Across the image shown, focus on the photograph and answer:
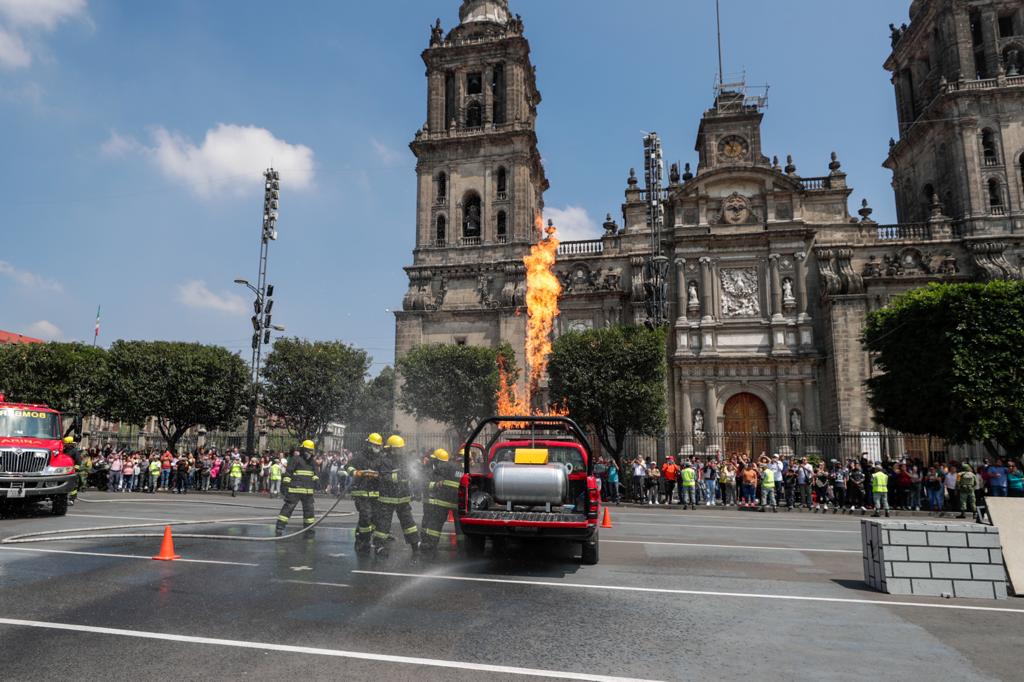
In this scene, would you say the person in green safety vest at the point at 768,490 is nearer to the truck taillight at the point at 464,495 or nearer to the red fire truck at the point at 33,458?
the truck taillight at the point at 464,495

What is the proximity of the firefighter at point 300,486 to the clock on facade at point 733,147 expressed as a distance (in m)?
34.2

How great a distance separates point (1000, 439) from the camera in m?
23.6

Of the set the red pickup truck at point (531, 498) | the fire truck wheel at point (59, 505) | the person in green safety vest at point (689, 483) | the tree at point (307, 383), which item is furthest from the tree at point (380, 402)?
the red pickup truck at point (531, 498)

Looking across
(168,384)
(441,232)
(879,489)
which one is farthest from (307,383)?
(879,489)

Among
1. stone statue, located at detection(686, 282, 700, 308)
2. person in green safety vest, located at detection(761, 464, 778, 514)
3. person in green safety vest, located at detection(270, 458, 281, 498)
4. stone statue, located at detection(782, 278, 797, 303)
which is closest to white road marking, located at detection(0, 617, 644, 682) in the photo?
person in green safety vest, located at detection(270, 458, 281, 498)

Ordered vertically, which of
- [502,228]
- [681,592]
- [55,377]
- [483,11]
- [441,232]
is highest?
[483,11]

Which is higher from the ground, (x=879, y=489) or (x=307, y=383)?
(x=307, y=383)

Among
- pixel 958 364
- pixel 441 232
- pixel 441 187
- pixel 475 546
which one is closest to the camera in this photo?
pixel 475 546

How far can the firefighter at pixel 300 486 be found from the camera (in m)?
11.6

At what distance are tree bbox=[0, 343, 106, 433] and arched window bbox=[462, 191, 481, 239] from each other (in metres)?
21.6

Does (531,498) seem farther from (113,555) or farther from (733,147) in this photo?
(733,147)

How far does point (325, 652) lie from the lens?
4.91 m

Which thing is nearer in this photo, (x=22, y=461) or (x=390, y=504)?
(x=390, y=504)

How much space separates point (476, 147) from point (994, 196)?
29.5m
